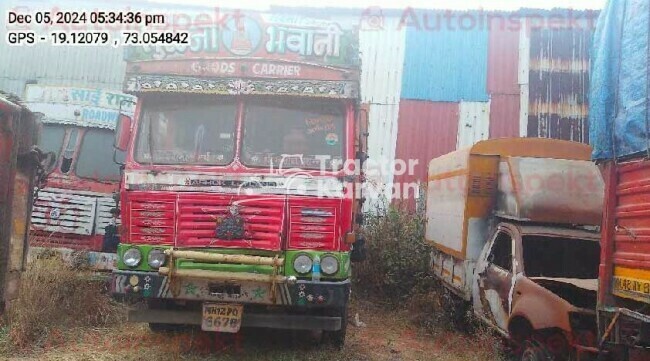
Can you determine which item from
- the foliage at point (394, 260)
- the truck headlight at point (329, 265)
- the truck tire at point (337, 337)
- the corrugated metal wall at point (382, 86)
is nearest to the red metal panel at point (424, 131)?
the corrugated metal wall at point (382, 86)

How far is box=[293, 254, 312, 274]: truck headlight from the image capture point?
16.9ft

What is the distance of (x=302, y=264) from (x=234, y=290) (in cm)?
67

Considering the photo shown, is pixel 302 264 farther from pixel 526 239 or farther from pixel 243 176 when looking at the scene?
pixel 526 239

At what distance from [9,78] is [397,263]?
12592mm

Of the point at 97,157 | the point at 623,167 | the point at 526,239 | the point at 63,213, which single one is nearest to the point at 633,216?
the point at 623,167

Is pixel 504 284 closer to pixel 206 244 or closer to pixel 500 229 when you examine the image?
pixel 500 229

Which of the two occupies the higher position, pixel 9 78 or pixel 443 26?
pixel 443 26

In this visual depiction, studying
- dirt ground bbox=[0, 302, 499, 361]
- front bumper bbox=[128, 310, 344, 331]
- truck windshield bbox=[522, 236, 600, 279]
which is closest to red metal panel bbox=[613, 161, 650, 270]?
truck windshield bbox=[522, 236, 600, 279]

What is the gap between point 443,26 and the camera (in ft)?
46.7

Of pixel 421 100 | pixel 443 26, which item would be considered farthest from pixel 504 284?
pixel 443 26

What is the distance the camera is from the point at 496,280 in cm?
576

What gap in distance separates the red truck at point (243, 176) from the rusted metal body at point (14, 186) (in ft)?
4.80

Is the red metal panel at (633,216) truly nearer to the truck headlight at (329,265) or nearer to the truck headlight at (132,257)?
the truck headlight at (329,265)

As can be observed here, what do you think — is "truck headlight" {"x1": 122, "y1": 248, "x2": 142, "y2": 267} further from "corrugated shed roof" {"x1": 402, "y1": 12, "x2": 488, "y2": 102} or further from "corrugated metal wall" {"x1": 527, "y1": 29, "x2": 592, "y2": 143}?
"corrugated metal wall" {"x1": 527, "y1": 29, "x2": 592, "y2": 143}
